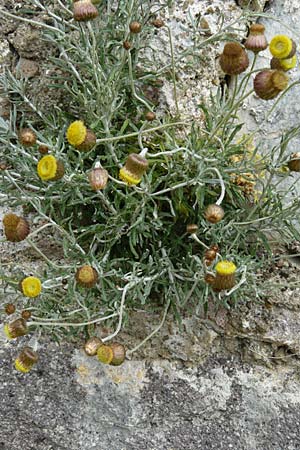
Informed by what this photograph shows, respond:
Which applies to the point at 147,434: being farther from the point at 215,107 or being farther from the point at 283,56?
the point at 283,56

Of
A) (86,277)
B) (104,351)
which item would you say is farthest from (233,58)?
(104,351)

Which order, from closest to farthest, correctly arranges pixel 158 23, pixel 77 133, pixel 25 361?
pixel 77 133, pixel 25 361, pixel 158 23

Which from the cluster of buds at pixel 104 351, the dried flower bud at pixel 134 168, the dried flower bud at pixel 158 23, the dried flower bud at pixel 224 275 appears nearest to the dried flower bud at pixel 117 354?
the cluster of buds at pixel 104 351

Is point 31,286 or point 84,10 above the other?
point 84,10

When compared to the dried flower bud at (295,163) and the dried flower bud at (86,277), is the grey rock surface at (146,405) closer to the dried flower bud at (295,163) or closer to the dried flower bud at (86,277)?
the dried flower bud at (86,277)

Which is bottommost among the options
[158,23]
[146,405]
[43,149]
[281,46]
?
[146,405]

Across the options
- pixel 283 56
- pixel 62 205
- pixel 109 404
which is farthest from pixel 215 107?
pixel 109 404

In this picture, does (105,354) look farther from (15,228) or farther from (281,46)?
(281,46)
